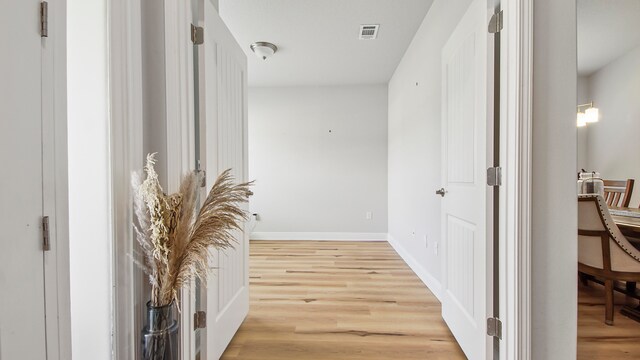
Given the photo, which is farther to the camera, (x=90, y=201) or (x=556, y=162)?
(x=556, y=162)

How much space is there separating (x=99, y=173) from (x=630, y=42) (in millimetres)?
5390

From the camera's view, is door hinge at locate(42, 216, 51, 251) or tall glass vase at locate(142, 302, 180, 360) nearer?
door hinge at locate(42, 216, 51, 251)

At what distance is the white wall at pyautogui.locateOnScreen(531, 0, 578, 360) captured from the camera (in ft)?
3.88

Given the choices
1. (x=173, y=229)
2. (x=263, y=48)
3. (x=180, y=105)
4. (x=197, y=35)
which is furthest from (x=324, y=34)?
(x=173, y=229)

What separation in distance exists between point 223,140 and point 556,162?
1664 mm

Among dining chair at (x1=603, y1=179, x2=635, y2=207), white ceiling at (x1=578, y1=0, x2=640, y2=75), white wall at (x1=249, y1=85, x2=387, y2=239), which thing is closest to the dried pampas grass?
white wall at (x1=249, y1=85, x2=387, y2=239)

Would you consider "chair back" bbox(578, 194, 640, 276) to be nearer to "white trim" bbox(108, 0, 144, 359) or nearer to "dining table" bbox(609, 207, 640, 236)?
"dining table" bbox(609, 207, 640, 236)

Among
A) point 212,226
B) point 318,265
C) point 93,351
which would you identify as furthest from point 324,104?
point 93,351

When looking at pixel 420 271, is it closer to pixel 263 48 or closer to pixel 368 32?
pixel 368 32

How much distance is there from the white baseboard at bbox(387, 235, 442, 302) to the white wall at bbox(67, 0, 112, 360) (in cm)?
222

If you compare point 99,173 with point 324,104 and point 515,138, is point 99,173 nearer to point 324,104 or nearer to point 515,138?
point 515,138

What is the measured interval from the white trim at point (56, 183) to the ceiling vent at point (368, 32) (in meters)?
2.46

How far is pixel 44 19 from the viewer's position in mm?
795

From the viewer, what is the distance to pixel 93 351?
3.31 feet
